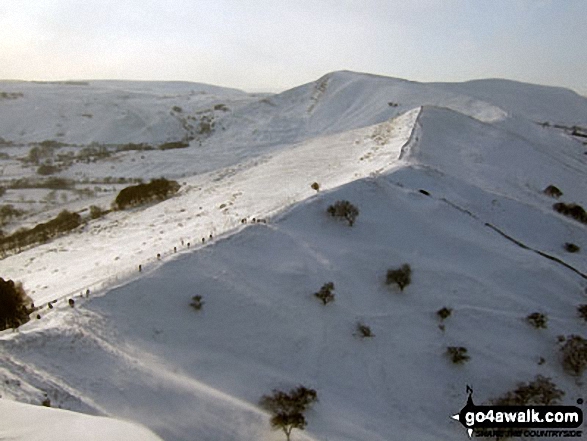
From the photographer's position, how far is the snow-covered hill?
1330 centimetres

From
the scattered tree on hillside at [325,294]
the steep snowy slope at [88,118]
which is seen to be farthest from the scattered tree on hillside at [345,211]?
the steep snowy slope at [88,118]

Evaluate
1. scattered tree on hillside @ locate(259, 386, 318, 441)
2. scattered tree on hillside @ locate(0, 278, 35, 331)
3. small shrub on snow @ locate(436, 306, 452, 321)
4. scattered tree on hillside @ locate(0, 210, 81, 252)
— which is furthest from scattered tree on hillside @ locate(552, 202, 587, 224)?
scattered tree on hillside @ locate(0, 210, 81, 252)

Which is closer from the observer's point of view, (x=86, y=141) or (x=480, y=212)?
(x=480, y=212)

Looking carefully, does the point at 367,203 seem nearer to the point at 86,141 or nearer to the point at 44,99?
the point at 86,141

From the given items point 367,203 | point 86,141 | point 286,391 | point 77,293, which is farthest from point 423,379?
point 86,141

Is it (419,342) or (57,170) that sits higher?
(57,170)

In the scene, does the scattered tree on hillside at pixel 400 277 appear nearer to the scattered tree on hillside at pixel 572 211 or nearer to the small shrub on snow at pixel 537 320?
the small shrub on snow at pixel 537 320

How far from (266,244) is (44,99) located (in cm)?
10926

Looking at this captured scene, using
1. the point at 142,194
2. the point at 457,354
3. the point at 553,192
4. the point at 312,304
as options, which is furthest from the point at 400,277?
the point at 142,194

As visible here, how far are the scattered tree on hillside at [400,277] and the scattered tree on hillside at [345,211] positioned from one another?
13.5ft

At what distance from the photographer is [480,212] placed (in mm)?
27672

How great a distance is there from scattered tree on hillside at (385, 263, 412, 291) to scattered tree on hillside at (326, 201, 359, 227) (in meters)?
4.12

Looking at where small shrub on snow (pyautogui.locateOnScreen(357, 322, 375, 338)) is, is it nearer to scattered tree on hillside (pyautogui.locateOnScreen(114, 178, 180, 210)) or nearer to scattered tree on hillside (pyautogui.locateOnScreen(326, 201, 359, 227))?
scattered tree on hillside (pyautogui.locateOnScreen(326, 201, 359, 227))

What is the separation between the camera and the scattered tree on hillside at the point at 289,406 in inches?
491
